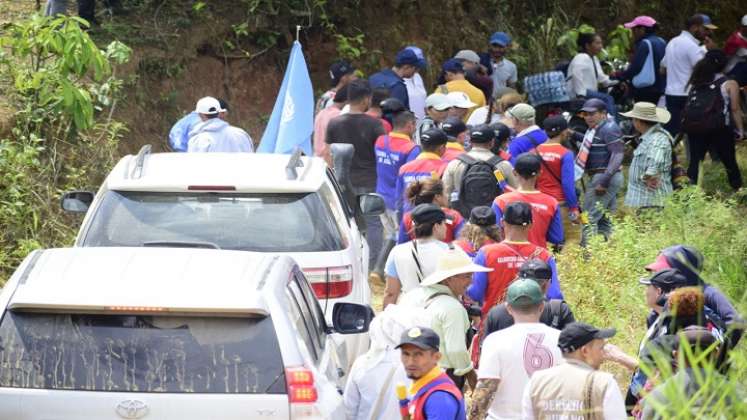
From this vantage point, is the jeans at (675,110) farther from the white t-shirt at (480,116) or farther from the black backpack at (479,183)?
the black backpack at (479,183)

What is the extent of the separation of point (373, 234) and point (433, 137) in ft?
6.63

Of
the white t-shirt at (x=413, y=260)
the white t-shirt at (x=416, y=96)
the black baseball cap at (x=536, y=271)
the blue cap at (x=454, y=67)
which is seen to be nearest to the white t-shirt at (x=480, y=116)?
the blue cap at (x=454, y=67)

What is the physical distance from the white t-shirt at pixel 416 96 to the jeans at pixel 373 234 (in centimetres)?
227

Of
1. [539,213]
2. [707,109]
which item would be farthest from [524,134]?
[707,109]

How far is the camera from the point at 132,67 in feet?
55.3

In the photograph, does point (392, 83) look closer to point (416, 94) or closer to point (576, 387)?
point (416, 94)

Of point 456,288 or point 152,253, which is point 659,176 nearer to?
point 456,288

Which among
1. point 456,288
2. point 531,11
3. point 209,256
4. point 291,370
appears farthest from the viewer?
point 531,11

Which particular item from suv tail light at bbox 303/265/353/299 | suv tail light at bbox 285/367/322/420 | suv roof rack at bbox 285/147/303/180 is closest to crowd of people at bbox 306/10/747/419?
suv tail light at bbox 303/265/353/299

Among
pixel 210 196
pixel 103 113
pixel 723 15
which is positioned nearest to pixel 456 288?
pixel 210 196

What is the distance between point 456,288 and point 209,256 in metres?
2.00

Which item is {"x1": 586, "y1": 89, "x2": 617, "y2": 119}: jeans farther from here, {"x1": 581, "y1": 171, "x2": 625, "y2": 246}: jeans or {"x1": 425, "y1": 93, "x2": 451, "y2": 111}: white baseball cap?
{"x1": 425, "y1": 93, "x2": 451, "y2": 111}: white baseball cap

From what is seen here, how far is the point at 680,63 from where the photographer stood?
17.8m

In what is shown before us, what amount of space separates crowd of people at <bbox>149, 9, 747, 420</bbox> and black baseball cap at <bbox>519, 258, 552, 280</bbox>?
0.04ft
